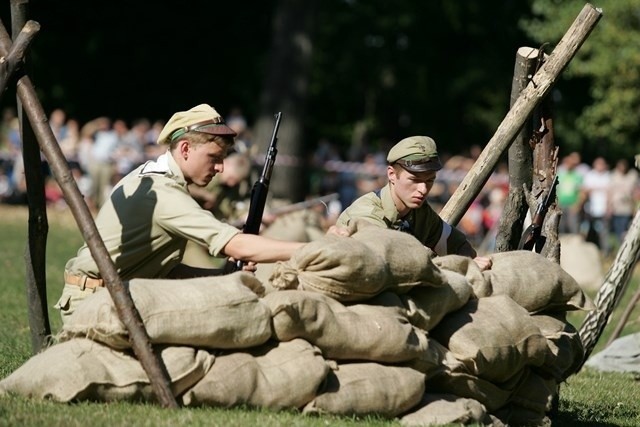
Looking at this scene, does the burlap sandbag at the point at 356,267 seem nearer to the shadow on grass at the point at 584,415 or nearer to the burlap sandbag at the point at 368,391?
the burlap sandbag at the point at 368,391

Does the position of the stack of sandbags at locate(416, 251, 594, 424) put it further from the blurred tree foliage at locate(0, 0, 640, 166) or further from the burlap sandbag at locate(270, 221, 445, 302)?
the blurred tree foliage at locate(0, 0, 640, 166)

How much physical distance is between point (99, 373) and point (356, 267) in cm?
142

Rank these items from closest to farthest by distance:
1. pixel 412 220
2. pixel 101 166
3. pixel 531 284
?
pixel 531 284, pixel 412 220, pixel 101 166

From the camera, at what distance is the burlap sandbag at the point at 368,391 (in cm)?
702

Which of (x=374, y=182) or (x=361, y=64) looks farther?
(x=361, y=64)

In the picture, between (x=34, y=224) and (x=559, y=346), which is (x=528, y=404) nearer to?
(x=559, y=346)

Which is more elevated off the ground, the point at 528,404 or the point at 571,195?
the point at 528,404

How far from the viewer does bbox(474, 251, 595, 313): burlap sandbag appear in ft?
27.0

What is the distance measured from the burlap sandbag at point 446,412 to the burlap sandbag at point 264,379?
62 centimetres

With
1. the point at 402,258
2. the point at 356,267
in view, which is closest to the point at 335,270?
the point at 356,267

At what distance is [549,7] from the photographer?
3444 centimetres

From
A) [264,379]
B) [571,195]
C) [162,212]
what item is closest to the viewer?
[264,379]

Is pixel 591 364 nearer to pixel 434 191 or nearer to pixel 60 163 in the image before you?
pixel 60 163

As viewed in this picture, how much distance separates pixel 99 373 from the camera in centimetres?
667
